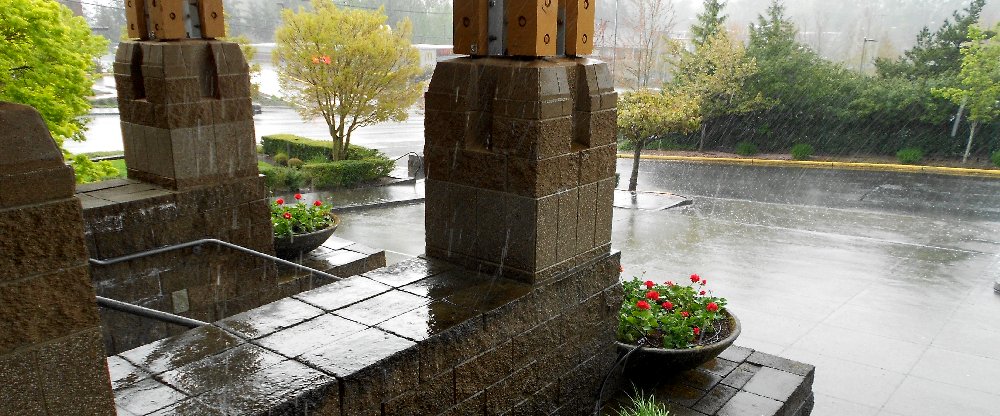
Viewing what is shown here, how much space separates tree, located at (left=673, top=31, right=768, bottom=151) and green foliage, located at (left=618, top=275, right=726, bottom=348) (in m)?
21.3

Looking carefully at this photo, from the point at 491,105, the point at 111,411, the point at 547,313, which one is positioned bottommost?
the point at 547,313

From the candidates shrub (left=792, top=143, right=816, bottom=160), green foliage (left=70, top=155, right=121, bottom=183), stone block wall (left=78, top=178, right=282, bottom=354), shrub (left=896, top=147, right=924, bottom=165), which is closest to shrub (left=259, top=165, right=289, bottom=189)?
green foliage (left=70, top=155, right=121, bottom=183)

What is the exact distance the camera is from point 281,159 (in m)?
17.9

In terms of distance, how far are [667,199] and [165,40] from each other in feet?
43.3

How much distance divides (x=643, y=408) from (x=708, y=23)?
2635 centimetres

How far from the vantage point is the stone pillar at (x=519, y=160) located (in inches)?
129

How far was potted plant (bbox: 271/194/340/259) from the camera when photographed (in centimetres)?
651

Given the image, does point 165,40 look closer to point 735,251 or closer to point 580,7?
point 580,7

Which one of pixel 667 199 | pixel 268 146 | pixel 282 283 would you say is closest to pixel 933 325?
pixel 282 283

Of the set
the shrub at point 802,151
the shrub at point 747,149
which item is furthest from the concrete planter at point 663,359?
the shrub at point 747,149

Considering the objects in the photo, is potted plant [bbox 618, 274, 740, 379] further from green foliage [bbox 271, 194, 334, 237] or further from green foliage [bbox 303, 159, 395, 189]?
green foliage [bbox 303, 159, 395, 189]

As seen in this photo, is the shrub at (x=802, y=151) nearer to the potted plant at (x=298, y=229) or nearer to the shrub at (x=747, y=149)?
the shrub at (x=747, y=149)

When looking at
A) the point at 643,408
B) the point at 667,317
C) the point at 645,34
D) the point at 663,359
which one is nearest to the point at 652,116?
the point at 667,317

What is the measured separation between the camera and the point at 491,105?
342 cm
